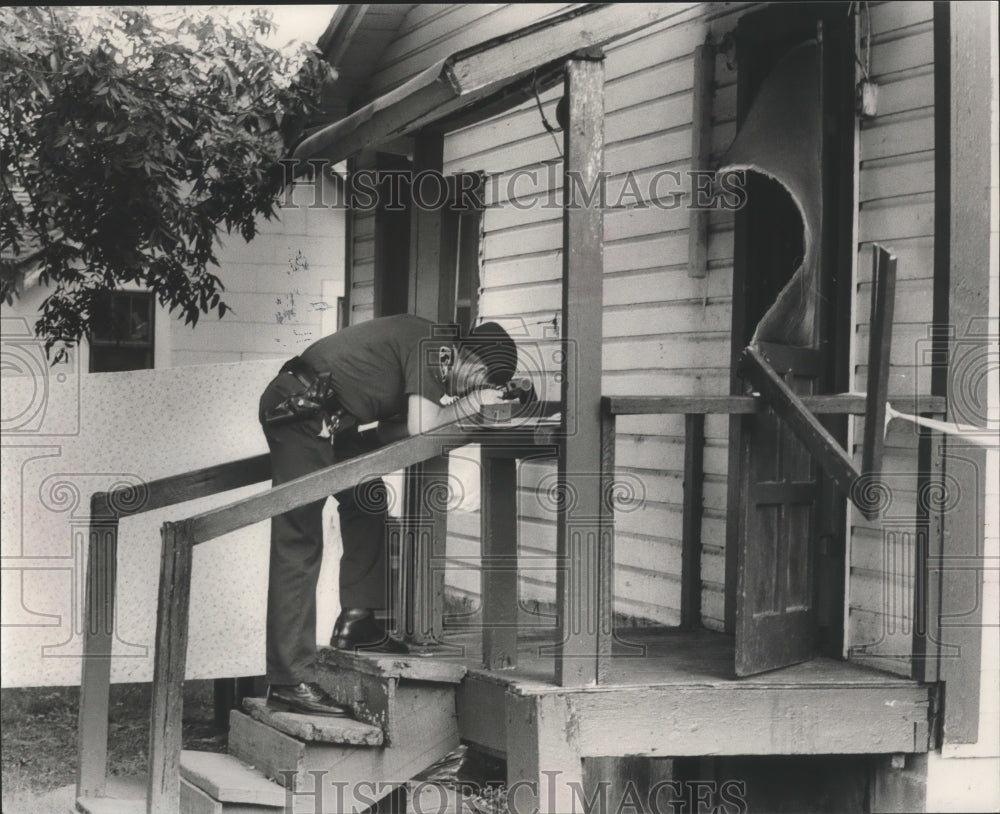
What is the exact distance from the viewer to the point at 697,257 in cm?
668

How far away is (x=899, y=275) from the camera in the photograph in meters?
5.64

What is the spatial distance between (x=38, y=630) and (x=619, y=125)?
451 cm

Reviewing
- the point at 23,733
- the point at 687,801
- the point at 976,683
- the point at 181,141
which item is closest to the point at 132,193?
the point at 181,141

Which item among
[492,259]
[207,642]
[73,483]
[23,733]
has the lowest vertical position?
[23,733]

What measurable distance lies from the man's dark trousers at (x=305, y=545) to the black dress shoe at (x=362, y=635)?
55mm

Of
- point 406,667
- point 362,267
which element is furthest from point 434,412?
point 362,267

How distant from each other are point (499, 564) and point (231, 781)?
1474 mm

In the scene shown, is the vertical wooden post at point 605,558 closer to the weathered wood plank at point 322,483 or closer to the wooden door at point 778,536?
the wooden door at point 778,536

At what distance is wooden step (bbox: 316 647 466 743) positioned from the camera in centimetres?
548

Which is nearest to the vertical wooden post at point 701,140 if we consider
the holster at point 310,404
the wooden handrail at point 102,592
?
the holster at point 310,404

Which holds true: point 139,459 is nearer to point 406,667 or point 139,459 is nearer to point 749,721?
point 406,667

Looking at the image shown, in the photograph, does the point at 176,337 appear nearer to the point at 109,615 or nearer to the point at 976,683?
the point at 109,615

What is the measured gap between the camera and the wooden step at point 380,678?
5.48 m

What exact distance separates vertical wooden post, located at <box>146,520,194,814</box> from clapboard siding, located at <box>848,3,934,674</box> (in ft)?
9.83
